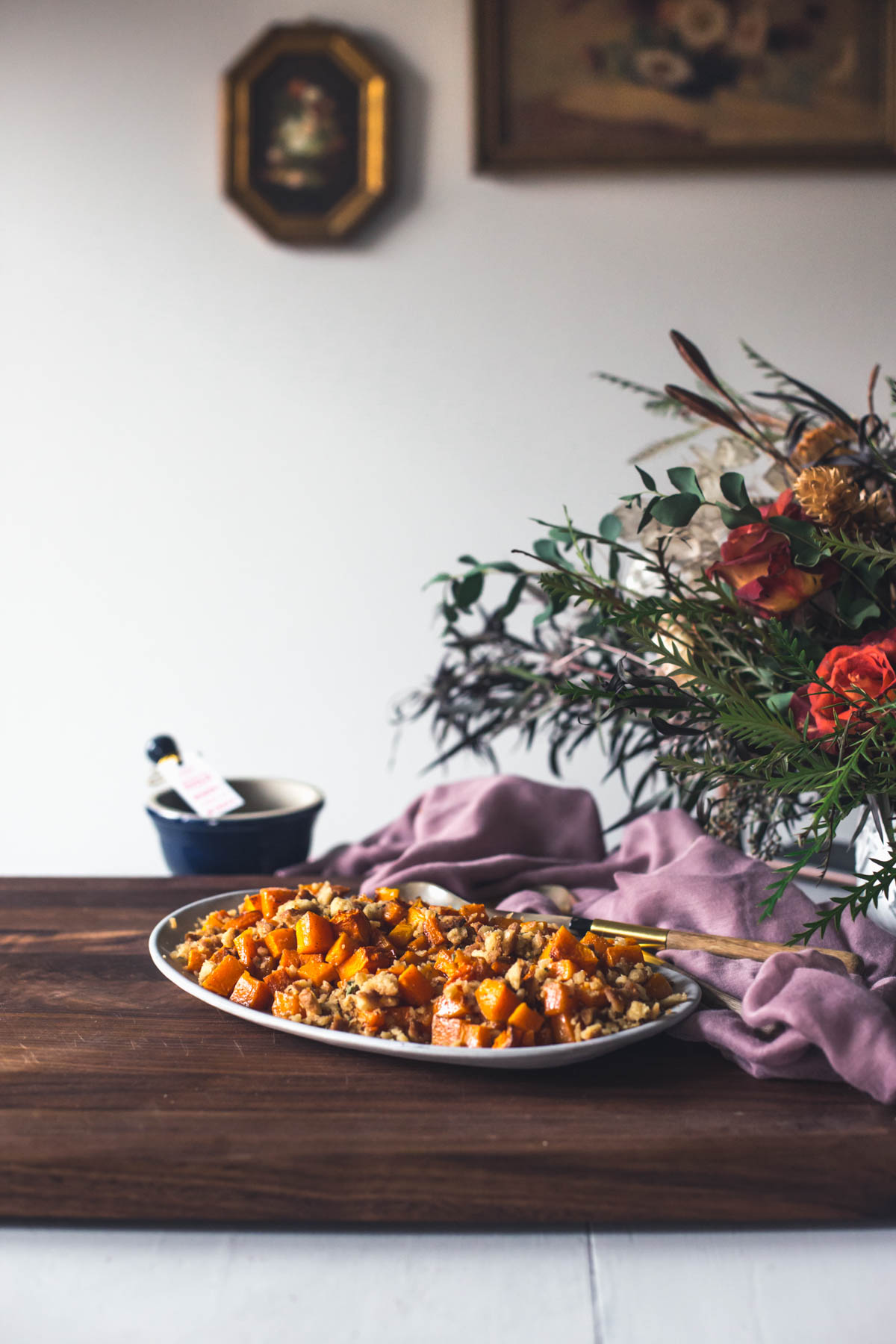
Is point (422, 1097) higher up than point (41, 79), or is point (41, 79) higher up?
point (41, 79)

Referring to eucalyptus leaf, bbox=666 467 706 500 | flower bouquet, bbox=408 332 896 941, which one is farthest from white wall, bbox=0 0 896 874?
eucalyptus leaf, bbox=666 467 706 500

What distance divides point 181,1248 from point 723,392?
0.76 metres

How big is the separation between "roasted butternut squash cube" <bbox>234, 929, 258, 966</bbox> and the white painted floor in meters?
0.21

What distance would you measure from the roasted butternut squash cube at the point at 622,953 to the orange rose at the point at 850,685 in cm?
20

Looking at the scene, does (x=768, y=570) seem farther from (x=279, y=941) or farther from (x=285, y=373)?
(x=285, y=373)

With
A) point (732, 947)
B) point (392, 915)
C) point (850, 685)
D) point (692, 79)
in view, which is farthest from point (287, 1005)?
point (692, 79)

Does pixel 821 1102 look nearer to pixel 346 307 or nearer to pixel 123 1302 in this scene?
pixel 123 1302

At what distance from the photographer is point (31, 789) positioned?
2.40 meters

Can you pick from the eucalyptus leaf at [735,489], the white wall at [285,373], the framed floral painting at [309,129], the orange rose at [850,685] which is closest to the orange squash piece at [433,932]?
the orange rose at [850,685]

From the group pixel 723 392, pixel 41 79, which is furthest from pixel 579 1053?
pixel 41 79

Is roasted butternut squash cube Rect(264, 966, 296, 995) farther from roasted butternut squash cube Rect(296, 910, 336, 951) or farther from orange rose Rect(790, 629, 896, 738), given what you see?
orange rose Rect(790, 629, 896, 738)

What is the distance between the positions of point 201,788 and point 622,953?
0.60 m

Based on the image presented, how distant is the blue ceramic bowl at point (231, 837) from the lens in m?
1.10

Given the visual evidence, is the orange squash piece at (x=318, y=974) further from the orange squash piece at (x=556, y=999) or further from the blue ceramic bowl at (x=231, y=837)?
the blue ceramic bowl at (x=231, y=837)
